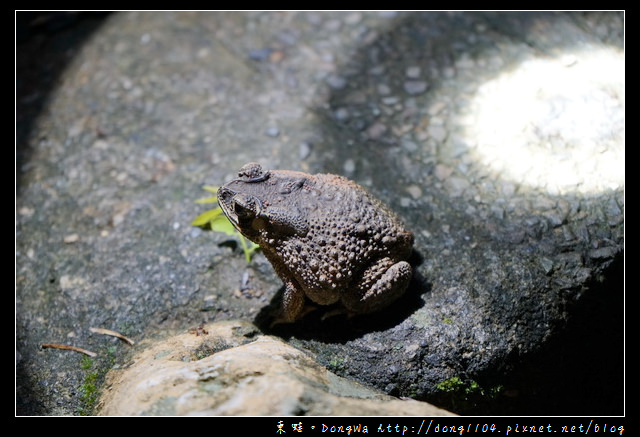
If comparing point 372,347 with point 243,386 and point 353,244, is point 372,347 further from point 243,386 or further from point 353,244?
point 243,386

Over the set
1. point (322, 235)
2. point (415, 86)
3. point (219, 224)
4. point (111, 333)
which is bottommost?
point (111, 333)

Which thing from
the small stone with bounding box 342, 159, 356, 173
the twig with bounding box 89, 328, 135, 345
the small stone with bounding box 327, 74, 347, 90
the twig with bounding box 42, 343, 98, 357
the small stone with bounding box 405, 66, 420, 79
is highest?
the small stone with bounding box 405, 66, 420, 79

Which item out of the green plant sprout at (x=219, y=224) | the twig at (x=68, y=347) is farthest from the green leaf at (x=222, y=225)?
the twig at (x=68, y=347)

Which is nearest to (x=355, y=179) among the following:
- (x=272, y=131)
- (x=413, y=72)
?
(x=272, y=131)

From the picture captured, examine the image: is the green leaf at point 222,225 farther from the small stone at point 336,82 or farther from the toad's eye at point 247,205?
the small stone at point 336,82

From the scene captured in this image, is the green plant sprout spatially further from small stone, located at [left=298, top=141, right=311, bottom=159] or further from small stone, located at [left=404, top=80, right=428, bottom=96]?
small stone, located at [left=404, top=80, right=428, bottom=96]

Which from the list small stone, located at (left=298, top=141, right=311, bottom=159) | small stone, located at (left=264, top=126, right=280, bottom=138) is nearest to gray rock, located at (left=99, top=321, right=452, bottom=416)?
small stone, located at (left=298, top=141, right=311, bottom=159)

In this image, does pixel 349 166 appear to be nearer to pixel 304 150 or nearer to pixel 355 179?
pixel 355 179
